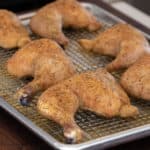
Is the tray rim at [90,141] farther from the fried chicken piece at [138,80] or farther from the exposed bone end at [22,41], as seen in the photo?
the exposed bone end at [22,41]

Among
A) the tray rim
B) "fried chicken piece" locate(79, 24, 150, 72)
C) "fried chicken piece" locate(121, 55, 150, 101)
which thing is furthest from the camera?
"fried chicken piece" locate(79, 24, 150, 72)

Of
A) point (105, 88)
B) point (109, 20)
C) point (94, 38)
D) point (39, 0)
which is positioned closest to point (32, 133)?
point (105, 88)

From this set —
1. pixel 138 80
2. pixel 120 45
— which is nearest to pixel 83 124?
pixel 138 80

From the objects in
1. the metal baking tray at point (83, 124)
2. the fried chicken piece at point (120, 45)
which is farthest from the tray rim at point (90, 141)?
the fried chicken piece at point (120, 45)

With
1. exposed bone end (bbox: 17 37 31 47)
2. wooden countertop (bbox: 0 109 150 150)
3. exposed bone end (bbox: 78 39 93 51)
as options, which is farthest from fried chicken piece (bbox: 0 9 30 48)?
wooden countertop (bbox: 0 109 150 150)

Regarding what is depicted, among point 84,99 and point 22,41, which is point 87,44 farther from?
point 84,99

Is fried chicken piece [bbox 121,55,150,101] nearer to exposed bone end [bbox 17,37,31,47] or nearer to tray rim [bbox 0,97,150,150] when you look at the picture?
tray rim [bbox 0,97,150,150]
